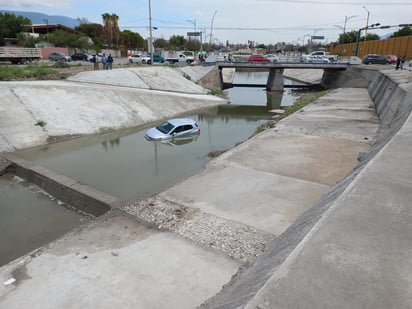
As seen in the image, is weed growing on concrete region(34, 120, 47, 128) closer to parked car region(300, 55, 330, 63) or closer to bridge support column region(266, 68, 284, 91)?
bridge support column region(266, 68, 284, 91)

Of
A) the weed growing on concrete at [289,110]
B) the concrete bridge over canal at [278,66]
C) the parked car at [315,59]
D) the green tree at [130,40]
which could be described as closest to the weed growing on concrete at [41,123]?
the weed growing on concrete at [289,110]

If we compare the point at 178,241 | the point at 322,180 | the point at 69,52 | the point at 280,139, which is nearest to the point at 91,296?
the point at 178,241

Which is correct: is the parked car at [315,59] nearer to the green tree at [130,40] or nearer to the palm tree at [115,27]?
the palm tree at [115,27]

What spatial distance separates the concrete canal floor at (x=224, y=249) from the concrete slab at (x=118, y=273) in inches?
1.0

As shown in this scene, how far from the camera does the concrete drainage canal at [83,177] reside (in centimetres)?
991

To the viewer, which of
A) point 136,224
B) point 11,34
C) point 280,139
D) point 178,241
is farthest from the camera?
point 11,34

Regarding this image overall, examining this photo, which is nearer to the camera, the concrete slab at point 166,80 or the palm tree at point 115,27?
the concrete slab at point 166,80

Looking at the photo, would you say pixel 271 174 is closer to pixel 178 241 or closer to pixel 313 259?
pixel 178 241

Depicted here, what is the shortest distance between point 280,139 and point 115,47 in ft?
242

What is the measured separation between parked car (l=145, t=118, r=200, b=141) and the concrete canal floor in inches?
249

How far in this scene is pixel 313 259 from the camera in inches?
155

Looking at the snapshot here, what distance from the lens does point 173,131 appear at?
19.0m

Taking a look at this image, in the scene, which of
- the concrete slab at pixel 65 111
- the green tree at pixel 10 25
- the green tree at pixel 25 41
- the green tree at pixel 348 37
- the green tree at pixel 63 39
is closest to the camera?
the concrete slab at pixel 65 111

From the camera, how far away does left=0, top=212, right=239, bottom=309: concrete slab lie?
5.96m
